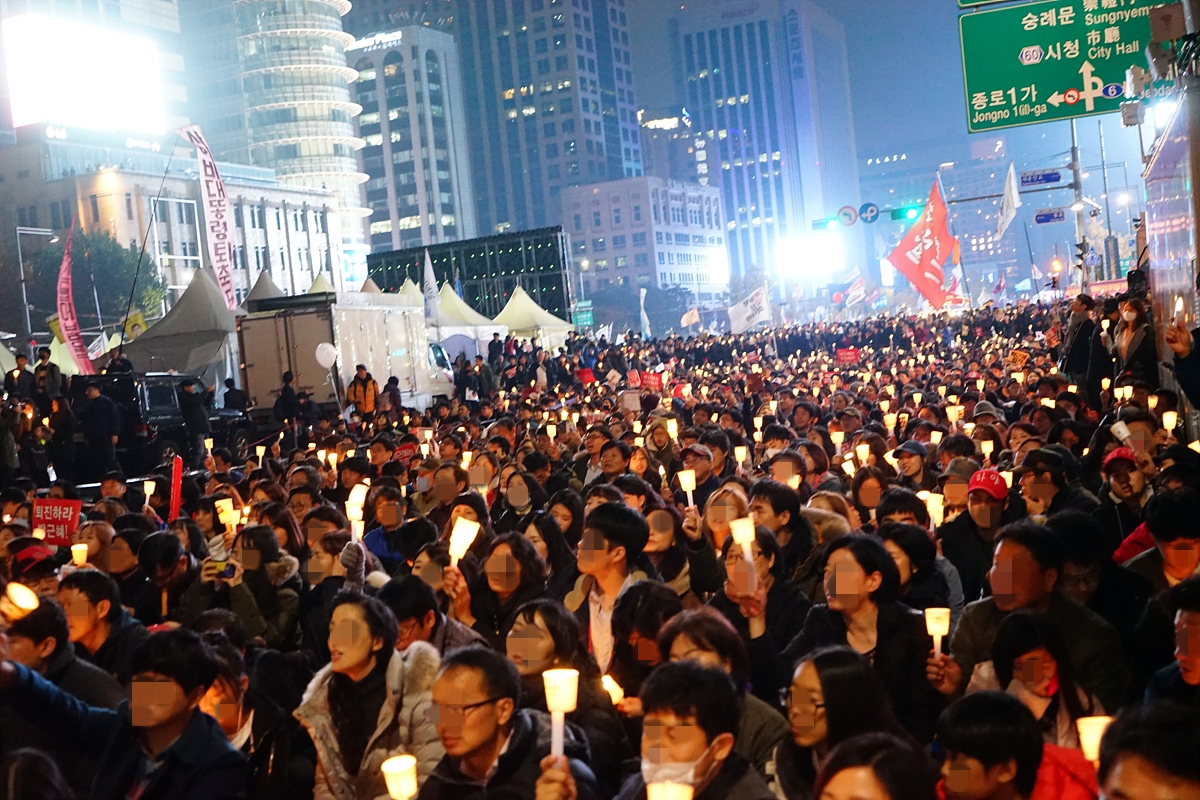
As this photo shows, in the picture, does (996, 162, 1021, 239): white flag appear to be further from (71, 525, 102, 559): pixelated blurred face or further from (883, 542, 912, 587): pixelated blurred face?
(883, 542, 912, 587): pixelated blurred face

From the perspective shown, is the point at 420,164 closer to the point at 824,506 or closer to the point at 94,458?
the point at 94,458

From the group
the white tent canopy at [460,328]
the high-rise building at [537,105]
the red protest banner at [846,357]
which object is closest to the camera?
the red protest banner at [846,357]

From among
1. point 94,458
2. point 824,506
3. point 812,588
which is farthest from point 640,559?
point 94,458

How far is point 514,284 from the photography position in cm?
4897

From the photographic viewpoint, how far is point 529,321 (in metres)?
41.4

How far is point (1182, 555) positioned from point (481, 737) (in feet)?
11.3

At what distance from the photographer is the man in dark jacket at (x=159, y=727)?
409 cm

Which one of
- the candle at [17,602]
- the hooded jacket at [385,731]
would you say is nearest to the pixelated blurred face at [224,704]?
the hooded jacket at [385,731]

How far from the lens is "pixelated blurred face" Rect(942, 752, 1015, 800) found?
3.43 m

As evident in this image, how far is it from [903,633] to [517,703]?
1802 millimetres

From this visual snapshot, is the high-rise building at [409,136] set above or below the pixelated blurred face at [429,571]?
above

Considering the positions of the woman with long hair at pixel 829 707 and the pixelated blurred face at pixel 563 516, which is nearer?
the woman with long hair at pixel 829 707

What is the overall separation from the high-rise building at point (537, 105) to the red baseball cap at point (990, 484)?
145 m

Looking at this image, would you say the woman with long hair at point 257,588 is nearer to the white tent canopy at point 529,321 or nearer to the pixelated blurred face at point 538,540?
the pixelated blurred face at point 538,540
